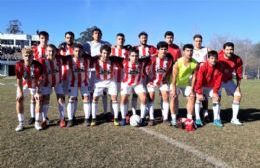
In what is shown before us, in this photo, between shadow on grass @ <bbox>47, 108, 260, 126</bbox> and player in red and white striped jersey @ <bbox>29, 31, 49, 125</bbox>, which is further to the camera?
shadow on grass @ <bbox>47, 108, 260, 126</bbox>

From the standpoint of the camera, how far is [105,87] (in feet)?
29.7

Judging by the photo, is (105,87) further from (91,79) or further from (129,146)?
(129,146)

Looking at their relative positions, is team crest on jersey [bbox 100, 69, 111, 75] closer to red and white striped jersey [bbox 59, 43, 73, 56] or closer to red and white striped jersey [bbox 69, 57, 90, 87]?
red and white striped jersey [bbox 69, 57, 90, 87]

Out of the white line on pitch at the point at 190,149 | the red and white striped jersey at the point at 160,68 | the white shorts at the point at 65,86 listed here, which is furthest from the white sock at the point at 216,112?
the white shorts at the point at 65,86

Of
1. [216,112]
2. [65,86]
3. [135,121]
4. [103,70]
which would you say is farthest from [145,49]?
[216,112]

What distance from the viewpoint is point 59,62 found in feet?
28.7

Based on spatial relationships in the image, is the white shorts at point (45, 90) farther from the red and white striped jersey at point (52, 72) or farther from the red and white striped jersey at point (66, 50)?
the red and white striped jersey at point (66, 50)

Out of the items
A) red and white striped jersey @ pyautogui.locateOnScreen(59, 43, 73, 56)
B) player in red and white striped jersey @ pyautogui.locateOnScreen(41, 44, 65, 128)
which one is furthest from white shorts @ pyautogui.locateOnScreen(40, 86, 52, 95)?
red and white striped jersey @ pyautogui.locateOnScreen(59, 43, 73, 56)

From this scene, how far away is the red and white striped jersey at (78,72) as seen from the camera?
881 centimetres

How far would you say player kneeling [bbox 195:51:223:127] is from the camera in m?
9.01

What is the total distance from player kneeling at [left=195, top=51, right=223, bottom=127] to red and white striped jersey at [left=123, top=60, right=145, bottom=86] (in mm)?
1347

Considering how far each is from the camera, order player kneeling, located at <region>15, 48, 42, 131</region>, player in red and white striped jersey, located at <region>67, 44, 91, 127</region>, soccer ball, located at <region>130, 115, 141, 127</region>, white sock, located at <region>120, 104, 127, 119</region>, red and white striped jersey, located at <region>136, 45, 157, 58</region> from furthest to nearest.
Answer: red and white striped jersey, located at <region>136, 45, 157, 58</region>, white sock, located at <region>120, 104, 127, 119</region>, player in red and white striped jersey, located at <region>67, 44, 91, 127</region>, soccer ball, located at <region>130, 115, 141, 127</region>, player kneeling, located at <region>15, 48, 42, 131</region>

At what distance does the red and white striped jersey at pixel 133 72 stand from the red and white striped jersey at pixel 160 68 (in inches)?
9.7

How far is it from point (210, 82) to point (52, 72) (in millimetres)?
3768
